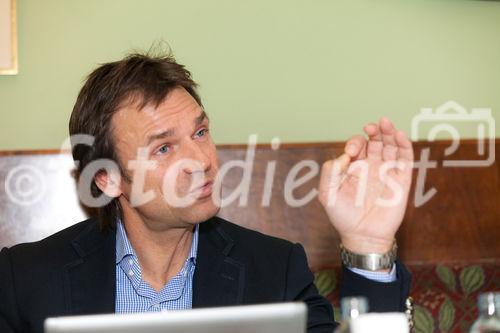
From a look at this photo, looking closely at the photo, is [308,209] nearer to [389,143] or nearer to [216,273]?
[216,273]

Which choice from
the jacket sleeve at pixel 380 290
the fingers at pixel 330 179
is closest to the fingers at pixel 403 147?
the fingers at pixel 330 179

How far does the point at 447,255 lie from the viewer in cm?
278

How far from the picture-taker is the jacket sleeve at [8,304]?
210cm

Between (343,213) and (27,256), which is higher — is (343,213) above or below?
above

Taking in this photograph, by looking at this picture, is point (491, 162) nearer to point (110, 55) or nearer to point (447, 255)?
point (447, 255)

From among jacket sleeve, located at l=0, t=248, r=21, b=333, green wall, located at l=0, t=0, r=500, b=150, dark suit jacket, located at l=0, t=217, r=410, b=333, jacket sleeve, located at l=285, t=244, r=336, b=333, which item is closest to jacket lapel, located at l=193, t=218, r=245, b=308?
dark suit jacket, located at l=0, t=217, r=410, b=333

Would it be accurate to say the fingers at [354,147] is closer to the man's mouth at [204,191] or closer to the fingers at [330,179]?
the fingers at [330,179]

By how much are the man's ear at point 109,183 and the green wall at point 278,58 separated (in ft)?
1.43

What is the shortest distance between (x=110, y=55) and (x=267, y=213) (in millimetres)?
769

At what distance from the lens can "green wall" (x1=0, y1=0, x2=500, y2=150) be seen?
105 inches

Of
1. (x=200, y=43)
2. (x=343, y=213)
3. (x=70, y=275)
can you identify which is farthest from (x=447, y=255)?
(x=70, y=275)

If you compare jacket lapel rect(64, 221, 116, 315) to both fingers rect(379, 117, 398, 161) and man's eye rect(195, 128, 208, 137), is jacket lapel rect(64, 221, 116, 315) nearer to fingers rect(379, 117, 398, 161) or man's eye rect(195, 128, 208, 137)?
man's eye rect(195, 128, 208, 137)

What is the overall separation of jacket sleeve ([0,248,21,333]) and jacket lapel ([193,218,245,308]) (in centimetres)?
48

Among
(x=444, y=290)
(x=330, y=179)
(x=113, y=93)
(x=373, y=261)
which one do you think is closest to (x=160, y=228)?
(x=113, y=93)
